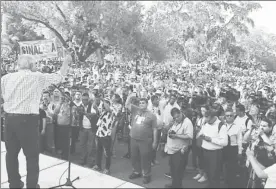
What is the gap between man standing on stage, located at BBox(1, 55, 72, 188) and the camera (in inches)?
100

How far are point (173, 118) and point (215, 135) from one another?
49 cm

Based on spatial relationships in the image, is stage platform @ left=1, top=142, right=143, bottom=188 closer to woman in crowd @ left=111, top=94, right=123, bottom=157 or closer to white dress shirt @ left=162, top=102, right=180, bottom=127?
woman in crowd @ left=111, top=94, right=123, bottom=157

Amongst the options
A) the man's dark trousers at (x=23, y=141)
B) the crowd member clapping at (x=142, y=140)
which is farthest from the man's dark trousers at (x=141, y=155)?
the man's dark trousers at (x=23, y=141)

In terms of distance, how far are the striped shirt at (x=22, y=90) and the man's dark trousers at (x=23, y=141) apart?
2.7 inches

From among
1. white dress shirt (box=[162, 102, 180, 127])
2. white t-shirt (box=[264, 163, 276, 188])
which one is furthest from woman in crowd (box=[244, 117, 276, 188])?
white dress shirt (box=[162, 102, 180, 127])

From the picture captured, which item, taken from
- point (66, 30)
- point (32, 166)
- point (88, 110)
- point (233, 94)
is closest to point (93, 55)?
point (66, 30)

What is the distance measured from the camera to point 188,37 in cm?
300

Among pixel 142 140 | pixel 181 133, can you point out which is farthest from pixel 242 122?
pixel 142 140

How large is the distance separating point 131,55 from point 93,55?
409 millimetres

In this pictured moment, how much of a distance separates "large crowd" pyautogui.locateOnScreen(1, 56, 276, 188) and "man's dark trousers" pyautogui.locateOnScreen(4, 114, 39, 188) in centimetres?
39

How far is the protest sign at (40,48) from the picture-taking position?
3.29 metres

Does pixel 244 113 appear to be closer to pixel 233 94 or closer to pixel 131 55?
pixel 233 94

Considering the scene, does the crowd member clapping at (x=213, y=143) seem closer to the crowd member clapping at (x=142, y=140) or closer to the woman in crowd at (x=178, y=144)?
the woman in crowd at (x=178, y=144)

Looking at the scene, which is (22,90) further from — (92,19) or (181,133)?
(181,133)
